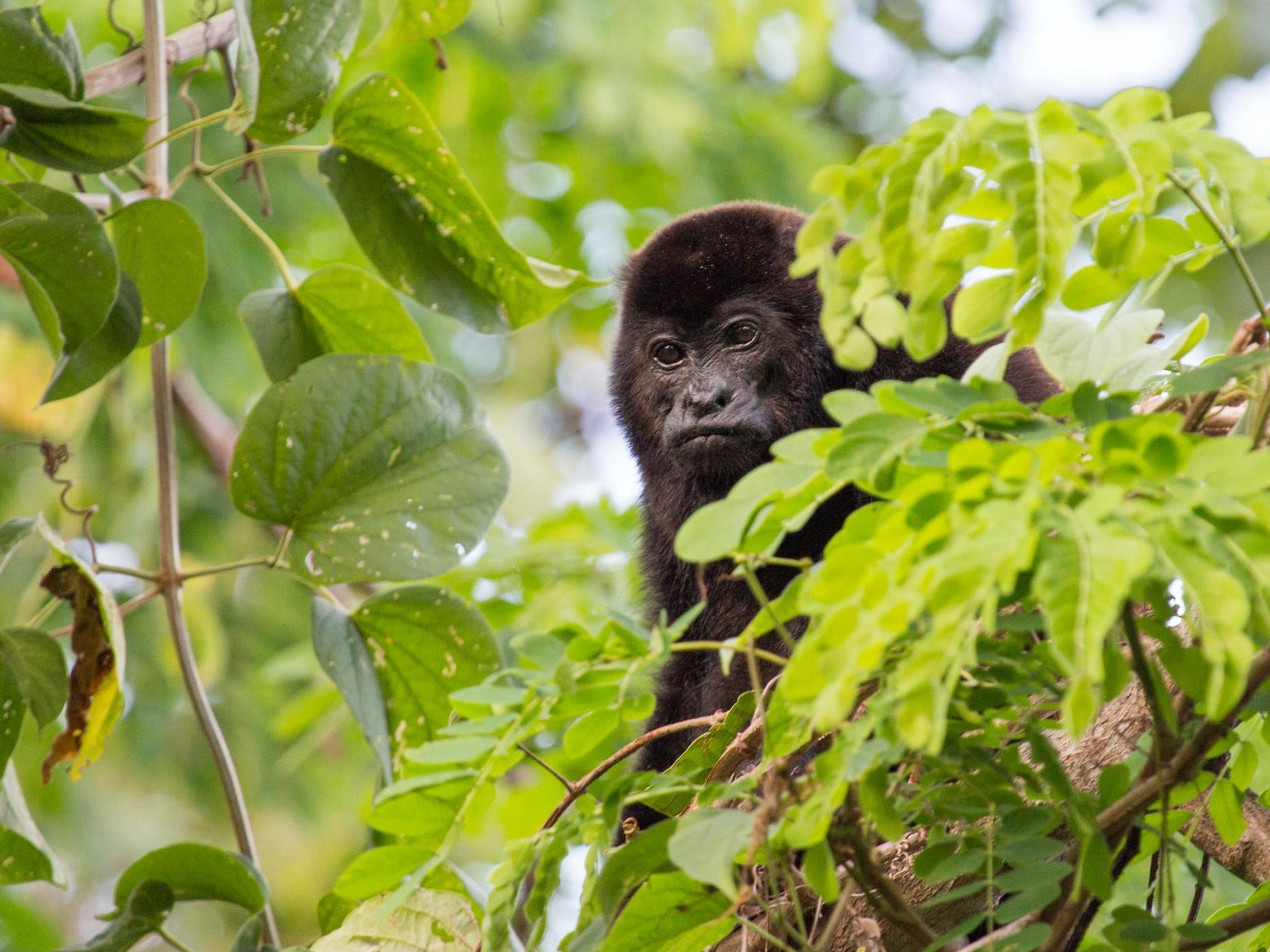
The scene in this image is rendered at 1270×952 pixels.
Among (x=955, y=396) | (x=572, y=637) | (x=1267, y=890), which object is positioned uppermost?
(x=955, y=396)

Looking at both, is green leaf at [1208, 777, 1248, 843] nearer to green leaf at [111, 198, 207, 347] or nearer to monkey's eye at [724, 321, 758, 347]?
green leaf at [111, 198, 207, 347]

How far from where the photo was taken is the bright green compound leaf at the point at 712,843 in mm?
959

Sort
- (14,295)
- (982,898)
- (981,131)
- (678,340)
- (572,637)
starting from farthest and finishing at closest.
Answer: (14,295) < (678,340) < (982,898) < (572,637) < (981,131)

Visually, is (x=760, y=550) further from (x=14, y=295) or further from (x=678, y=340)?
(x=14, y=295)

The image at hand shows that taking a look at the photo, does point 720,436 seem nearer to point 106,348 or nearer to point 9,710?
point 106,348

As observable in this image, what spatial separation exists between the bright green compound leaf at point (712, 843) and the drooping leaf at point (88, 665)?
83 cm

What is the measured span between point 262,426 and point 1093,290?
117cm

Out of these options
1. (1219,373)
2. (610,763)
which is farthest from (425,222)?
(1219,373)

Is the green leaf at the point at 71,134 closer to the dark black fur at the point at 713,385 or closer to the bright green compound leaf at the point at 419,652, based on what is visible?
the bright green compound leaf at the point at 419,652

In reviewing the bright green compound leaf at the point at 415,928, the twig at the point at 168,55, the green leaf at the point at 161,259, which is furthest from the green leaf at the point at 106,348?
the bright green compound leaf at the point at 415,928

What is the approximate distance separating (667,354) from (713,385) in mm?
308

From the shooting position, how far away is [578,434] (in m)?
7.14

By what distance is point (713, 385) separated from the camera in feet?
9.27

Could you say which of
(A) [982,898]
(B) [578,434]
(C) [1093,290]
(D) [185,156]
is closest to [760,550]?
(C) [1093,290]
